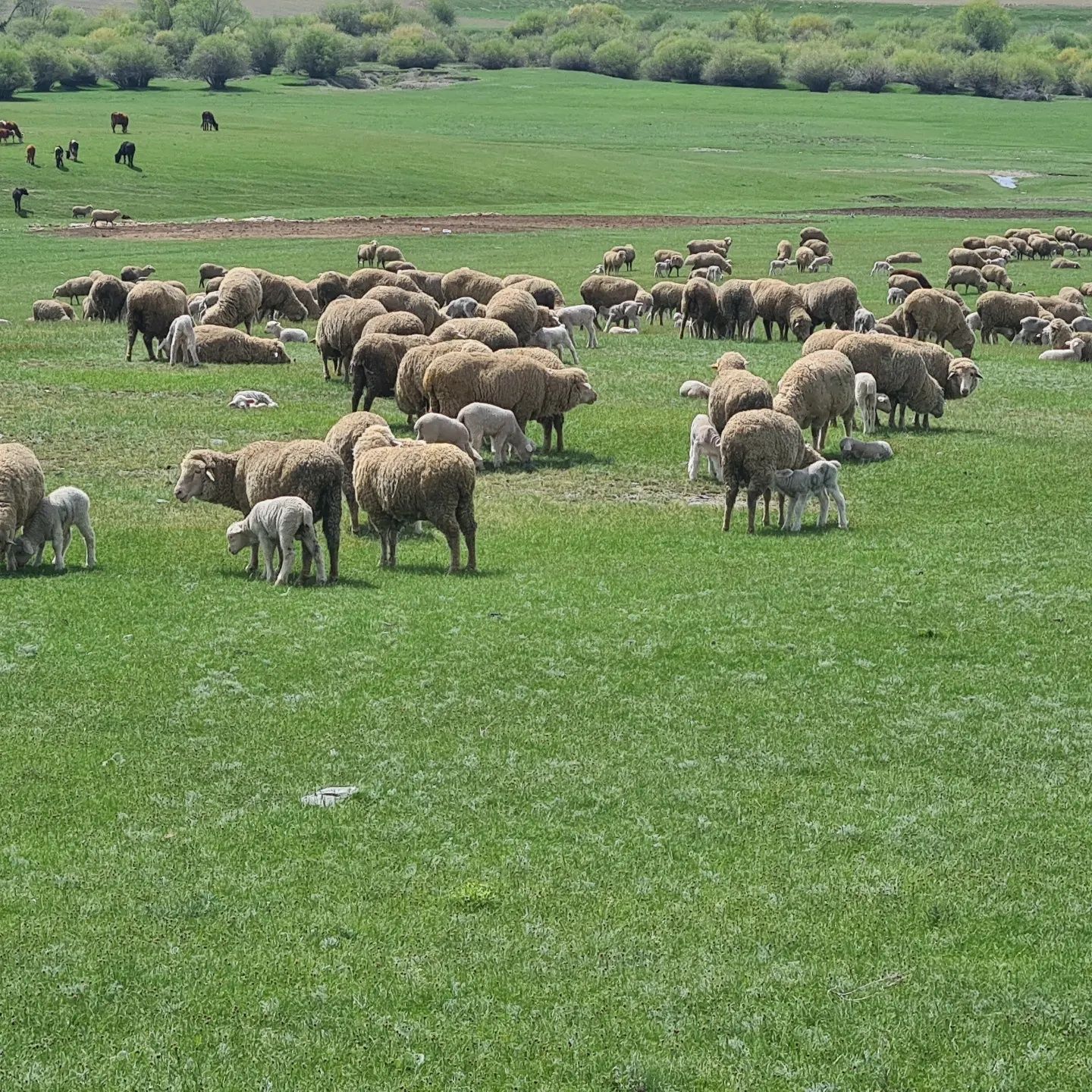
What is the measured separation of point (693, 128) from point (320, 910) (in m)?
123

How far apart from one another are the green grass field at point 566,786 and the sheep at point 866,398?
1.26 m

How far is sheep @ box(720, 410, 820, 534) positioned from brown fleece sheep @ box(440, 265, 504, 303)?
1722 centimetres

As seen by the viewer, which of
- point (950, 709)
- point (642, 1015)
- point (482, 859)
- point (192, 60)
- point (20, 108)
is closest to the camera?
point (642, 1015)

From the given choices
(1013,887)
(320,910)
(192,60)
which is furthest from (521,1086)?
(192,60)

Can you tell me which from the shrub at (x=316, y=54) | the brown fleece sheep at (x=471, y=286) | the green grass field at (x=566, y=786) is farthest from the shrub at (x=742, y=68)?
the green grass field at (x=566, y=786)

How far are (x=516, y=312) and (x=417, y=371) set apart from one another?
6.39 meters

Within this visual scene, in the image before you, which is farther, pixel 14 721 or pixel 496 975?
pixel 14 721

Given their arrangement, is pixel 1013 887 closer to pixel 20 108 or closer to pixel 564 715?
pixel 564 715

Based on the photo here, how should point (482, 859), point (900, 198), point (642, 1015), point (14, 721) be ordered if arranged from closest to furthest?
point (642, 1015) → point (482, 859) → point (14, 721) → point (900, 198)

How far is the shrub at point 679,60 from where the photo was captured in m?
→ 176

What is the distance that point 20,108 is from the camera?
10431 centimetres

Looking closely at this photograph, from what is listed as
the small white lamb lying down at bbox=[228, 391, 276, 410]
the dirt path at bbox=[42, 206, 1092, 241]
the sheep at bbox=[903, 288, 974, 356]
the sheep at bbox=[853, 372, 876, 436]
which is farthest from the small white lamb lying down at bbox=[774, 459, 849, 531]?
the dirt path at bbox=[42, 206, 1092, 241]

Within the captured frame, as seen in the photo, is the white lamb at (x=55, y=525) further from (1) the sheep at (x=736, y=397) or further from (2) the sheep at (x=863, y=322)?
(2) the sheep at (x=863, y=322)

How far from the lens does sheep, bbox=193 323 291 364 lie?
31.7 m
